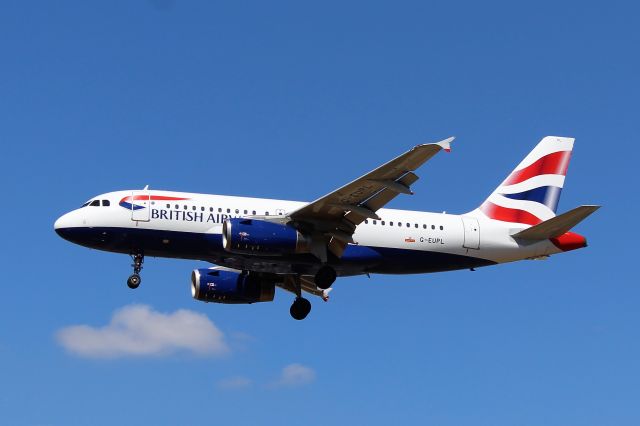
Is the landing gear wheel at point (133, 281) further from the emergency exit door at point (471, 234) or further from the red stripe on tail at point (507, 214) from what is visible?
the red stripe on tail at point (507, 214)

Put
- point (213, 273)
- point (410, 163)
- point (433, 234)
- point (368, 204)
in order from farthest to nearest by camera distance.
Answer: point (213, 273) → point (433, 234) → point (368, 204) → point (410, 163)

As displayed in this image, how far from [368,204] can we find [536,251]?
8.44 m

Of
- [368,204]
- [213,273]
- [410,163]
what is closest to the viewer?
[410,163]

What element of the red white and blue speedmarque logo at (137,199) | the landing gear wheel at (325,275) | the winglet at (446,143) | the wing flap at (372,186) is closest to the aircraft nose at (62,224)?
the red white and blue speedmarque logo at (137,199)

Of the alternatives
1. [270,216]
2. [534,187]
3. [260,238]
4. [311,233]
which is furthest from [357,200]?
[534,187]

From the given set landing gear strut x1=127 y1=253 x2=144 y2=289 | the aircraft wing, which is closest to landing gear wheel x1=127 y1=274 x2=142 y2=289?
landing gear strut x1=127 y1=253 x2=144 y2=289

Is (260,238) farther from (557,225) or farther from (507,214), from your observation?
(557,225)

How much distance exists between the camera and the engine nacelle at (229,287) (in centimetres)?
4925

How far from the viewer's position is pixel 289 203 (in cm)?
4603

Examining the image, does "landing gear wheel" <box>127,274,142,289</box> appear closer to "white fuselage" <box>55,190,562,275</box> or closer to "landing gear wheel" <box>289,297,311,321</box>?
"white fuselage" <box>55,190,562,275</box>

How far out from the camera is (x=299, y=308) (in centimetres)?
4872

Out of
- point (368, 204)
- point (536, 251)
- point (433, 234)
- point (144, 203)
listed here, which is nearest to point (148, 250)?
point (144, 203)

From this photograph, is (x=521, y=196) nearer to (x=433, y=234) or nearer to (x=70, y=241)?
(x=433, y=234)

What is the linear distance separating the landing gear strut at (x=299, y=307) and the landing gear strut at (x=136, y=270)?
7.35 meters
